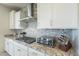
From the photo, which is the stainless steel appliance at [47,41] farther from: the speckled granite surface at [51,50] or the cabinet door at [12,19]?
the cabinet door at [12,19]

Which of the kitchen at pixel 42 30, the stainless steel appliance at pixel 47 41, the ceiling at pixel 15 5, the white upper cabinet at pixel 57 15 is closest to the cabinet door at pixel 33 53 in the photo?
the kitchen at pixel 42 30

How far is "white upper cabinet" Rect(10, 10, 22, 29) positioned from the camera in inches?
48.3

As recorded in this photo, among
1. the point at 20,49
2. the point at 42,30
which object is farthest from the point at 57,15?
the point at 20,49

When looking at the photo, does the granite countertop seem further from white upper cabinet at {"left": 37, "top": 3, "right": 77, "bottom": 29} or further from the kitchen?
white upper cabinet at {"left": 37, "top": 3, "right": 77, "bottom": 29}

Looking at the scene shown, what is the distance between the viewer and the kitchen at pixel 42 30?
48.2 inches

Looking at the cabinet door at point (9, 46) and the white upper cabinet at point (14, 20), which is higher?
the white upper cabinet at point (14, 20)

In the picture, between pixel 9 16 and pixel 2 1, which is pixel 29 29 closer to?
pixel 9 16

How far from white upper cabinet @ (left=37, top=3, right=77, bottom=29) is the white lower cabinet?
0.25 m

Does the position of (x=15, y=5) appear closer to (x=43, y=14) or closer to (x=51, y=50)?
(x=43, y=14)

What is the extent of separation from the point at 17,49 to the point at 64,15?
1.90 ft

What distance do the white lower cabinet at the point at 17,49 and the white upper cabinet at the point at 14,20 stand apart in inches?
5.8

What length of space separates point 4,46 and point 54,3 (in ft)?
2.12

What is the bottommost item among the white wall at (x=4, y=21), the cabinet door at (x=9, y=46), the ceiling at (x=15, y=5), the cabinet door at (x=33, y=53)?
the cabinet door at (x=33, y=53)

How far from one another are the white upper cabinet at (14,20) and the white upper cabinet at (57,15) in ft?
0.67
